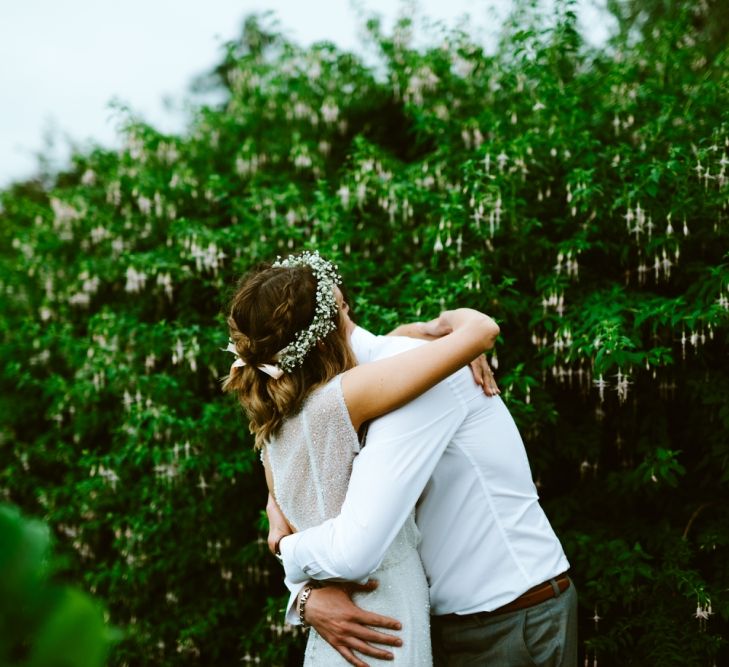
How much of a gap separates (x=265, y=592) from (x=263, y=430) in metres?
2.74

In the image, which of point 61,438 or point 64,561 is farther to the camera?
point 61,438

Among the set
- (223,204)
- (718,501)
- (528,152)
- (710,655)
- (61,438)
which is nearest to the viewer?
(710,655)

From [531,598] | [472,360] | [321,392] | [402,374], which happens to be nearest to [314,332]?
[321,392]

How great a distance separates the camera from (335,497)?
175 cm

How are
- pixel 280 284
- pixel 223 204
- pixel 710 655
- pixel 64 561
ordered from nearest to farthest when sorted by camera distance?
pixel 64 561 → pixel 280 284 → pixel 710 655 → pixel 223 204

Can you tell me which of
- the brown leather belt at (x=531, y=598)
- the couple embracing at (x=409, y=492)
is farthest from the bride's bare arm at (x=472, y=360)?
the brown leather belt at (x=531, y=598)

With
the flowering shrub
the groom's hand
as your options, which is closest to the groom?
the groom's hand

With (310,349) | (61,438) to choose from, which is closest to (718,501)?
(310,349)

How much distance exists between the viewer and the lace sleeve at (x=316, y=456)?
1.71 meters

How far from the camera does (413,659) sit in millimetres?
1726

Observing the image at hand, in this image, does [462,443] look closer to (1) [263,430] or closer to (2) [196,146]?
(1) [263,430]

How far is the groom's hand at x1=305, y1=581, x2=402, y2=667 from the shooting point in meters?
1.71

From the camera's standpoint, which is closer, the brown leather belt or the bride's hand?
the brown leather belt

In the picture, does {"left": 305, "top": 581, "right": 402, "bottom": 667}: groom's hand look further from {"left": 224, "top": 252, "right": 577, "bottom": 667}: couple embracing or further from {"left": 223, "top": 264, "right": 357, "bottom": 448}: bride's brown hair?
{"left": 223, "top": 264, "right": 357, "bottom": 448}: bride's brown hair
